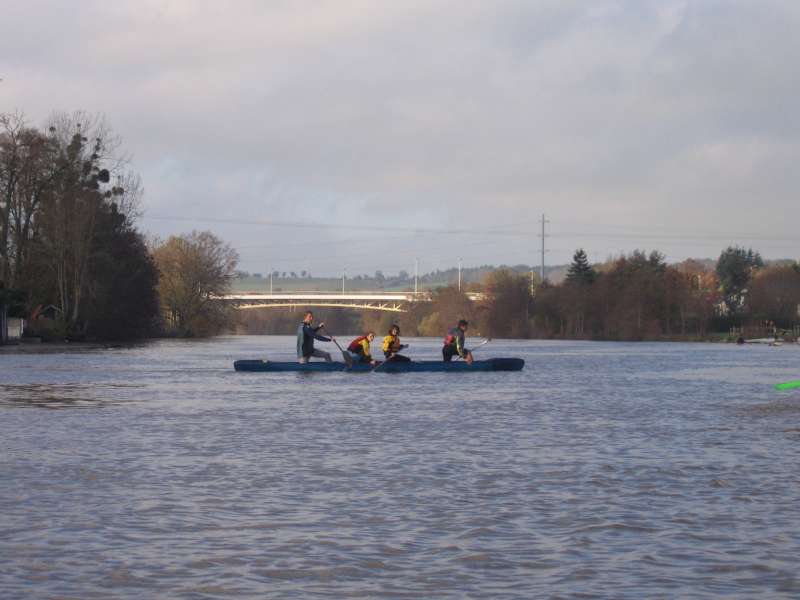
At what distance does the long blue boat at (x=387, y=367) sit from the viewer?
137 ft

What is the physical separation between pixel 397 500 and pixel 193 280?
4056 inches

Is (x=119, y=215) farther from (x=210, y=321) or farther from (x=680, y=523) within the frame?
(x=680, y=523)

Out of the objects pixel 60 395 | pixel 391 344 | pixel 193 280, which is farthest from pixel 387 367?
pixel 193 280

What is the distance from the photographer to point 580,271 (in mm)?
142500

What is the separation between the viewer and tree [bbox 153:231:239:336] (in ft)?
376

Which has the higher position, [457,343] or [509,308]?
[509,308]

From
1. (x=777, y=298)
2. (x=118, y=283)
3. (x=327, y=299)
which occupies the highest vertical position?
(x=327, y=299)

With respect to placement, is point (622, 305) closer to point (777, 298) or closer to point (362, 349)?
point (777, 298)

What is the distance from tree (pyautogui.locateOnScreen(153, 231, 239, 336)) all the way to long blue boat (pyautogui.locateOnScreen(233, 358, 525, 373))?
7182 centimetres

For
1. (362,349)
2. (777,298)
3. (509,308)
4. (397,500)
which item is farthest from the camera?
(509,308)

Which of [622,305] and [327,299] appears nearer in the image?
[622,305]

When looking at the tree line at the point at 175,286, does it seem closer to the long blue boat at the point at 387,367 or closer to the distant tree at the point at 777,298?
the distant tree at the point at 777,298

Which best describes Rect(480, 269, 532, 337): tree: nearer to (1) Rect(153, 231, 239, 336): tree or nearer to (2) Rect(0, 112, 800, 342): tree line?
(2) Rect(0, 112, 800, 342): tree line

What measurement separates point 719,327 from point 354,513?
12187 centimetres
